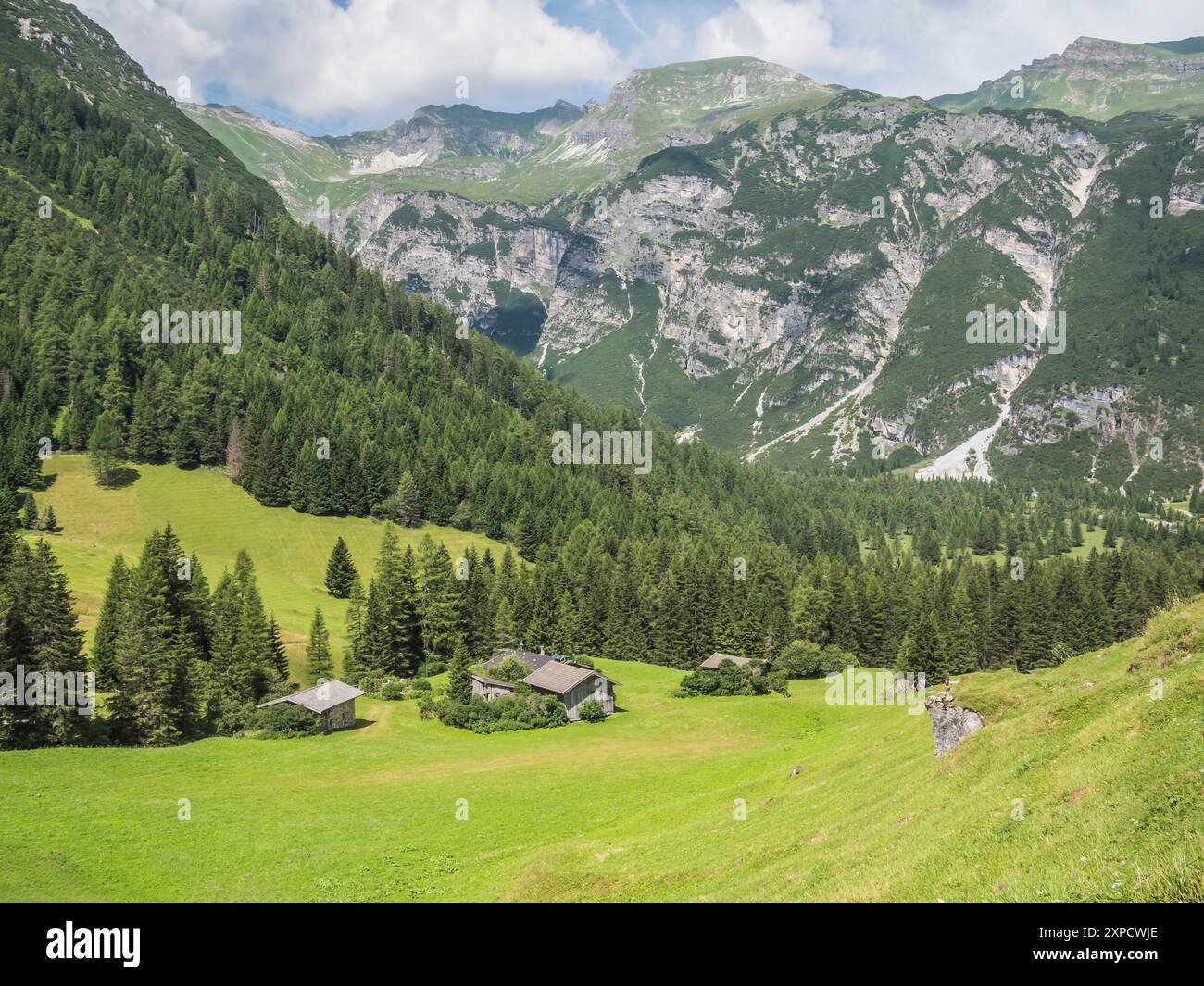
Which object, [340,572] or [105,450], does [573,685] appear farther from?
[105,450]

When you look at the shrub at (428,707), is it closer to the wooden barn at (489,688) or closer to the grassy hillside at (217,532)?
the wooden barn at (489,688)

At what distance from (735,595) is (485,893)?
10365 cm

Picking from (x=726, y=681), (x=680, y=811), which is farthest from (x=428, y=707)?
A: (x=680, y=811)

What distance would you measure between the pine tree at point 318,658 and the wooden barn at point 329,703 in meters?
9.60

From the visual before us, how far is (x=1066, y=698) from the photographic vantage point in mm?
29891

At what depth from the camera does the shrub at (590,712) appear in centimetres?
9406

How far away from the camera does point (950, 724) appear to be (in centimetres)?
3491

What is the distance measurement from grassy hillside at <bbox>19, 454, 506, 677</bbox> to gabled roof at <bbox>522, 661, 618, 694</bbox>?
99.8ft

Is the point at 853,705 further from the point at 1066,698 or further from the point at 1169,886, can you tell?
the point at 1169,886

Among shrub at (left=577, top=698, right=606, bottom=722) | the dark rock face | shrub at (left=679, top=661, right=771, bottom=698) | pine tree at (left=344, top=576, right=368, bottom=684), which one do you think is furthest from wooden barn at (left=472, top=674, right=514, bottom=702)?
the dark rock face

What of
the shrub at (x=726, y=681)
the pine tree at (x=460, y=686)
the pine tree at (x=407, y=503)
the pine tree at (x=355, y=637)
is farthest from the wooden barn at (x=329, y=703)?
the pine tree at (x=407, y=503)

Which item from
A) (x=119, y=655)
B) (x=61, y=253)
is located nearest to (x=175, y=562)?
(x=119, y=655)
